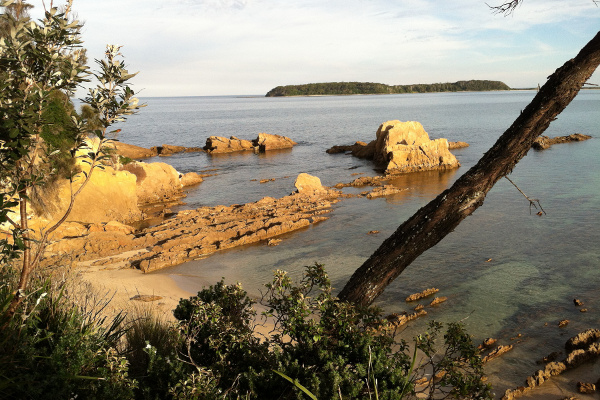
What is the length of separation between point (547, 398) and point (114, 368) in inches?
297

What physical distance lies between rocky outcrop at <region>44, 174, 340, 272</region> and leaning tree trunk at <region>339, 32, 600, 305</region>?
11.1 m

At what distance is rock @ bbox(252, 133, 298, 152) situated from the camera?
170ft

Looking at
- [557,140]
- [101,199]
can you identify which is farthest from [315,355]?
[557,140]

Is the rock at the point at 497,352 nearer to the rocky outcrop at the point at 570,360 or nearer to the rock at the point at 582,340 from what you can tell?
the rocky outcrop at the point at 570,360

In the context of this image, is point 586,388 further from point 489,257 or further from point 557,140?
point 557,140

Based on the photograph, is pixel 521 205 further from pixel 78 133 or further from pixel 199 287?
pixel 78 133

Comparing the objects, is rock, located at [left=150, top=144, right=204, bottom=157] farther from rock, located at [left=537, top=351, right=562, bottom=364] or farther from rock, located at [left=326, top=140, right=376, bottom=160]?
rock, located at [left=537, top=351, right=562, bottom=364]

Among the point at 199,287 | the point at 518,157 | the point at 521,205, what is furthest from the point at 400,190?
the point at 518,157

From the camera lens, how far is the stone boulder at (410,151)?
34.7 metres

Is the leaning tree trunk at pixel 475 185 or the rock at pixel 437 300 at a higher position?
the leaning tree trunk at pixel 475 185

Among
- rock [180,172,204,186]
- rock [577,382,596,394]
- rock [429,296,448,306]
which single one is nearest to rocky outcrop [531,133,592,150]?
rock [180,172,204,186]

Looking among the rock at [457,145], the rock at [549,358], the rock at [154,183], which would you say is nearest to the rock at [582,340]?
the rock at [549,358]

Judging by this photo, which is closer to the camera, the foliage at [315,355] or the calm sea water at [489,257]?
the foliage at [315,355]

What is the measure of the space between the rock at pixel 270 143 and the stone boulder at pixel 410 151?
1688 centimetres
